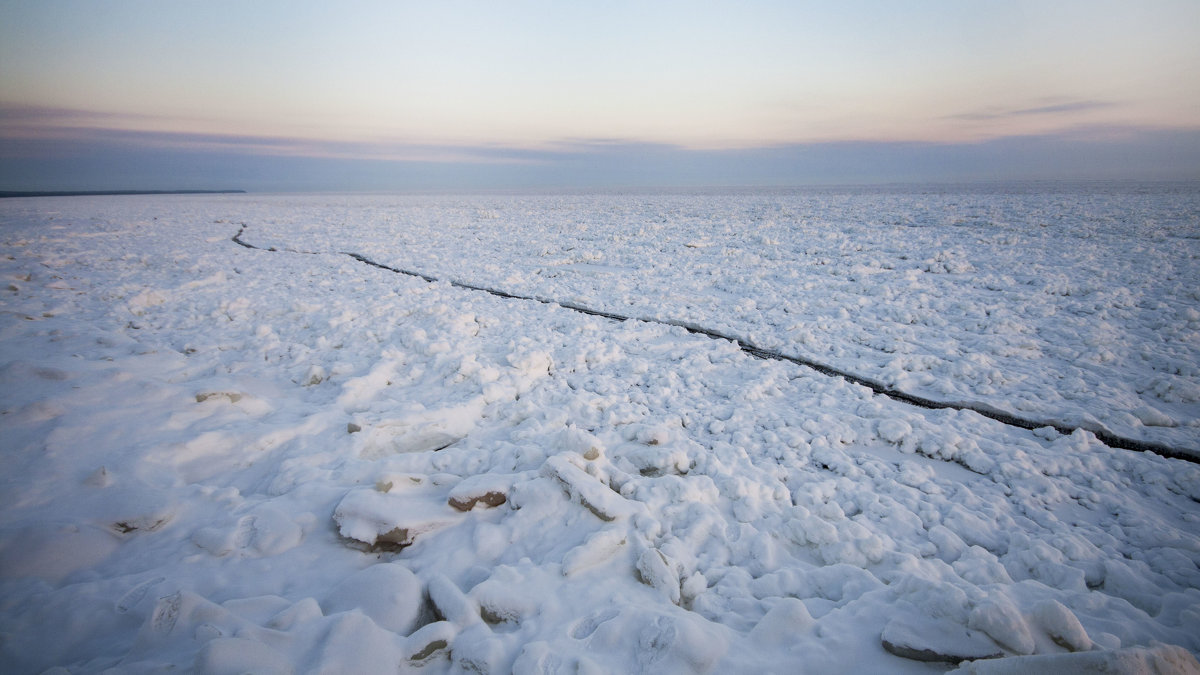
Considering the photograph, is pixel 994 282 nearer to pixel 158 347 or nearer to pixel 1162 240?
pixel 1162 240

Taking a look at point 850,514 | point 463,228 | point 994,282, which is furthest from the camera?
point 463,228

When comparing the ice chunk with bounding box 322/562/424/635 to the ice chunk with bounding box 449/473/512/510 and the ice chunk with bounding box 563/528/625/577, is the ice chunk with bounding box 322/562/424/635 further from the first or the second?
the ice chunk with bounding box 563/528/625/577

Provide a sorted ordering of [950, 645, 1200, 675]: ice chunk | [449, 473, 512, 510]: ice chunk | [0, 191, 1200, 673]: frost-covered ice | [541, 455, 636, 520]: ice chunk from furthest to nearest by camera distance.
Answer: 1. [449, 473, 512, 510]: ice chunk
2. [541, 455, 636, 520]: ice chunk
3. [0, 191, 1200, 673]: frost-covered ice
4. [950, 645, 1200, 675]: ice chunk

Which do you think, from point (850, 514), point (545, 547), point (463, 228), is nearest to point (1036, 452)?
point (850, 514)

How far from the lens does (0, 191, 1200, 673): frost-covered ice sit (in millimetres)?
2176

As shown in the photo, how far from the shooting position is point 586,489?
314 cm

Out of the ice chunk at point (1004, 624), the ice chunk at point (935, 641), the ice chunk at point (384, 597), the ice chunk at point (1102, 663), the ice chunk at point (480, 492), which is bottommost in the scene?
Answer: the ice chunk at point (384, 597)

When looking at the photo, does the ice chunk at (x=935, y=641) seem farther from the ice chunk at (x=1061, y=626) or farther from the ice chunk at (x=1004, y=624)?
the ice chunk at (x=1061, y=626)

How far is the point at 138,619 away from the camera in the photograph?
89.0 inches

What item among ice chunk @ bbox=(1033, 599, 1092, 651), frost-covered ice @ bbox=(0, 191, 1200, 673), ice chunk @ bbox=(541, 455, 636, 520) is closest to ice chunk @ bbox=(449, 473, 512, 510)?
frost-covered ice @ bbox=(0, 191, 1200, 673)

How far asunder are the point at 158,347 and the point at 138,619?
4518mm

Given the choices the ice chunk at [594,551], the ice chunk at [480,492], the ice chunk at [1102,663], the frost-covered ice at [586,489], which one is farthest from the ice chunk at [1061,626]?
the ice chunk at [480,492]

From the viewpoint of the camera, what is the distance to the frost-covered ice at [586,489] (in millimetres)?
2176

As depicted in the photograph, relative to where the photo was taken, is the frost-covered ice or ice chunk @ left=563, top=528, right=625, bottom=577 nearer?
the frost-covered ice
